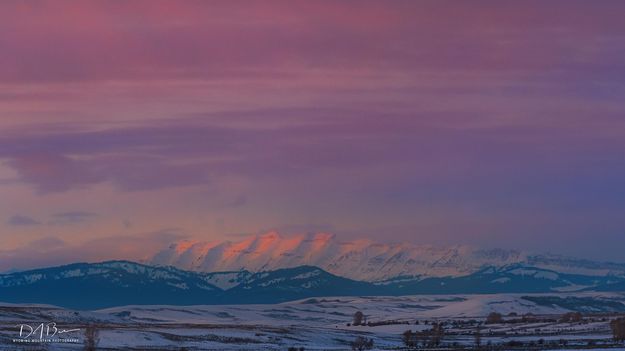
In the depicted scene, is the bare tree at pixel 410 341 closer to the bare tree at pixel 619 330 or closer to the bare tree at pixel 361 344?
the bare tree at pixel 361 344

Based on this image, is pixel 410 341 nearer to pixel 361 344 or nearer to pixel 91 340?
pixel 361 344

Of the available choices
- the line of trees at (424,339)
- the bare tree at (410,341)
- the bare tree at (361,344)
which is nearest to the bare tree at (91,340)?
the bare tree at (361,344)

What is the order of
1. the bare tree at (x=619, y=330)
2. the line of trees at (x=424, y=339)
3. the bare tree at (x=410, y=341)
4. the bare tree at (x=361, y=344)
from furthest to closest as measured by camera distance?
the bare tree at (x=619, y=330) < the line of trees at (x=424, y=339) < the bare tree at (x=410, y=341) < the bare tree at (x=361, y=344)

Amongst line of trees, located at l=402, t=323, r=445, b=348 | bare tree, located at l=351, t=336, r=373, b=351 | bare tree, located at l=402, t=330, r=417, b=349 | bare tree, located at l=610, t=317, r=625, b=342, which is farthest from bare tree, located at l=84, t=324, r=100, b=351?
bare tree, located at l=610, t=317, r=625, b=342

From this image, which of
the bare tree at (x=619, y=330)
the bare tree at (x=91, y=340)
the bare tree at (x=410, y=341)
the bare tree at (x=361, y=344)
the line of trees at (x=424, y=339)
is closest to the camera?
the bare tree at (x=91, y=340)

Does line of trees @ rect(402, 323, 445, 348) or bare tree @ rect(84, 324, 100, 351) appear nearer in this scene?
bare tree @ rect(84, 324, 100, 351)

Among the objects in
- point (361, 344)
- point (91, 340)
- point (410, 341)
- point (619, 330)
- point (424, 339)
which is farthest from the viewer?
point (424, 339)

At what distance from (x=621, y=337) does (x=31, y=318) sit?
258ft

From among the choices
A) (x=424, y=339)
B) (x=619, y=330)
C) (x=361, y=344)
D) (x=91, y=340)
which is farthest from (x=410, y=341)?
(x=91, y=340)

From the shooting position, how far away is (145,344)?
5276 inches

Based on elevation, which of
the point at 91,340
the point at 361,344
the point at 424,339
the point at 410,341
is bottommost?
the point at 91,340

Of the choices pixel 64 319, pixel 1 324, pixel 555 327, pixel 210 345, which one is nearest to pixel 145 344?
pixel 210 345

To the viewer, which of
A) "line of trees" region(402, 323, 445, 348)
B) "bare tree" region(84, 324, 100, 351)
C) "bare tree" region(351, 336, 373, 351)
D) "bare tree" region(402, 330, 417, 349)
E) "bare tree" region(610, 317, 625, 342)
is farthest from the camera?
"bare tree" region(610, 317, 625, 342)

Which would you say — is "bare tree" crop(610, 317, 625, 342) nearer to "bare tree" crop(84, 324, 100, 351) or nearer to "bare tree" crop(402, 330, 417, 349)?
"bare tree" crop(402, 330, 417, 349)
